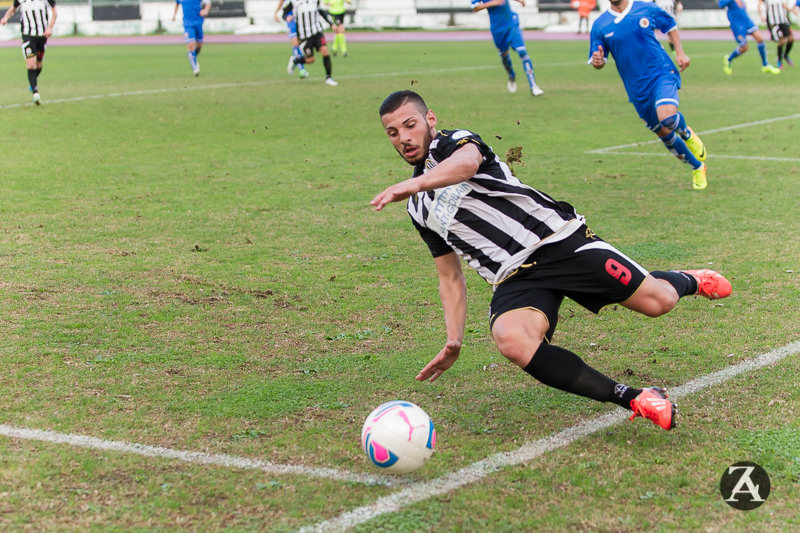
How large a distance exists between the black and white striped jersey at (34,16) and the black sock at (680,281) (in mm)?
15147

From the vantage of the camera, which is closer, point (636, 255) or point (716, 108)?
point (636, 255)

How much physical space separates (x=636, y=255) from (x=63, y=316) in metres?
4.21

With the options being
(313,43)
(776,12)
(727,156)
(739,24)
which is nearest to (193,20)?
Answer: (313,43)

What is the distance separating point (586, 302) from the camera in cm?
458

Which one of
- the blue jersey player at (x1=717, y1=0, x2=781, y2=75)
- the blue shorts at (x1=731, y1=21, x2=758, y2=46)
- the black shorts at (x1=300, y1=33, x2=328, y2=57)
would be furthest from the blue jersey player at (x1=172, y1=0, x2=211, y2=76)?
the blue shorts at (x1=731, y1=21, x2=758, y2=46)

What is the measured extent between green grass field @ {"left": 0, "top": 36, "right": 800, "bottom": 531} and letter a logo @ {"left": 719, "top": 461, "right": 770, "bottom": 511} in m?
0.05

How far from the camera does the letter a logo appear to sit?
3.51m

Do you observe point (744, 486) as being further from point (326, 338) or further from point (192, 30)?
point (192, 30)

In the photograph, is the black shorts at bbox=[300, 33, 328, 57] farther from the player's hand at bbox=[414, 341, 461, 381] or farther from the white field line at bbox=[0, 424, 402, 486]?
the white field line at bbox=[0, 424, 402, 486]

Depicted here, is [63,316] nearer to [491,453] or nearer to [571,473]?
[491,453]

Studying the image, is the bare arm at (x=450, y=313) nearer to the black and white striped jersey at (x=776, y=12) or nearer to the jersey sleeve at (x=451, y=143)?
the jersey sleeve at (x=451, y=143)

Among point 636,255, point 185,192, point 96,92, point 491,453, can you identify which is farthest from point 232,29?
point 491,453

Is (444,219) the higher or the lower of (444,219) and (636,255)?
the higher

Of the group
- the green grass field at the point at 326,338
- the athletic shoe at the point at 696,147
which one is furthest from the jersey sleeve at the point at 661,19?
the green grass field at the point at 326,338
